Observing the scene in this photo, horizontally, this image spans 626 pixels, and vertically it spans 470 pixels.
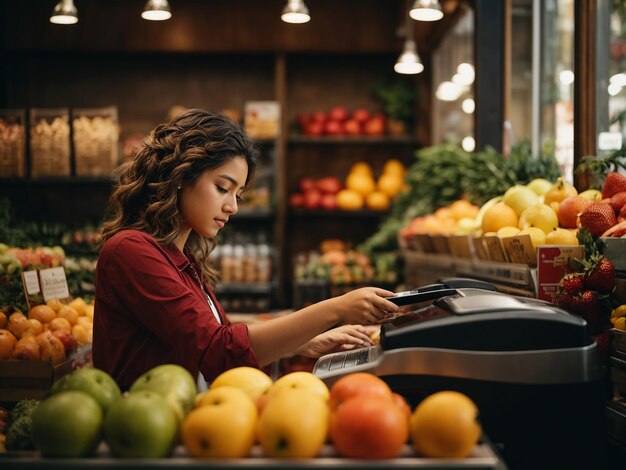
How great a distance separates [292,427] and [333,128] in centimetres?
569

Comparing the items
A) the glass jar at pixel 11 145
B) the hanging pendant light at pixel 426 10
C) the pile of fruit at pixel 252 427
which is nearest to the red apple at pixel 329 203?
the hanging pendant light at pixel 426 10

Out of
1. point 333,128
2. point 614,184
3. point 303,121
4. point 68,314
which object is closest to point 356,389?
point 614,184

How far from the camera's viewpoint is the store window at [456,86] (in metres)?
5.35

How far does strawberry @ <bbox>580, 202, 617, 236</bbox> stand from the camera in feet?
6.86

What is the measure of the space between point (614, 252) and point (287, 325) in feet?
2.99

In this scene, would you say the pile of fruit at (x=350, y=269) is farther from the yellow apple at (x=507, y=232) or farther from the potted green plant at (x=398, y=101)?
the yellow apple at (x=507, y=232)

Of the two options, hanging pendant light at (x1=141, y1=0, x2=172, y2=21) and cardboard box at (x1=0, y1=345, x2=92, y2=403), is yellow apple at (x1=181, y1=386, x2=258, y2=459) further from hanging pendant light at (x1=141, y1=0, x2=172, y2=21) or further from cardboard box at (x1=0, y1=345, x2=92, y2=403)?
hanging pendant light at (x1=141, y1=0, x2=172, y2=21)

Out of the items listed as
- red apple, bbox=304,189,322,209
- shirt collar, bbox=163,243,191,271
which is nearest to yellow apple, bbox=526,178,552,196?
shirt collar, bbox=163,243,191,271

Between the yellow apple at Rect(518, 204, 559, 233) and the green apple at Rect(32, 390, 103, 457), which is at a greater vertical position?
the yellow apple at Rect(518, 204, 559, 233)

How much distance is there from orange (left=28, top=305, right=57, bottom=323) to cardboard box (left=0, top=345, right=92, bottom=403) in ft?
0.94

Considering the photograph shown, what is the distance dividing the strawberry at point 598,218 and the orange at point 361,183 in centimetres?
458

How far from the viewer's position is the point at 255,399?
1.43 metres

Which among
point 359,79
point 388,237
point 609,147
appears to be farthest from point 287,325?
point 359,79

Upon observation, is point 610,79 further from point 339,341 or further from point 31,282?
point 31,282
